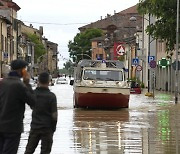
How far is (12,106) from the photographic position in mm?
9859

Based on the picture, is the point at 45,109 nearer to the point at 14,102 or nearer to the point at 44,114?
the point at 44,114

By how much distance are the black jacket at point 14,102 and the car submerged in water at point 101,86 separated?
1935cm

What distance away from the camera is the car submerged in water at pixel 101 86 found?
29.3 metres

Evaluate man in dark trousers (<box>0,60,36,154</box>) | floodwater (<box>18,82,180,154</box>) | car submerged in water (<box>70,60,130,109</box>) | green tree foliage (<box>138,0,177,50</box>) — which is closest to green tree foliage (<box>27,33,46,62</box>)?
green tree foliage (<box>138,0,177,50</box>)

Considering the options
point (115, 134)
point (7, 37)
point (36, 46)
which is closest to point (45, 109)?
point (115, 134)

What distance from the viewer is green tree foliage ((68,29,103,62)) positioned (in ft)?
532

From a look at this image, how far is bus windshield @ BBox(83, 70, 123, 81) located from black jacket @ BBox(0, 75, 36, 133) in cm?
2030

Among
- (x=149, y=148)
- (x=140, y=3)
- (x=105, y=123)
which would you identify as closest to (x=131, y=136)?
(x=149, y=148)

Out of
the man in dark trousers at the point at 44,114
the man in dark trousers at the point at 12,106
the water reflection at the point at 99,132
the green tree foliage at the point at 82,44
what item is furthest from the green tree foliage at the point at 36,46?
the man in dark trousers at the point at 12,106

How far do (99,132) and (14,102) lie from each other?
9.21 meters

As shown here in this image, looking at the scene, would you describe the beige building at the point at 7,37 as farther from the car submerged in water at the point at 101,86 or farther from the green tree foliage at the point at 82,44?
the green tree foliage at the point at 82,44

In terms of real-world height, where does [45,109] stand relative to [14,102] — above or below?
below

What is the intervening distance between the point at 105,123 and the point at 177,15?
40.7 feet

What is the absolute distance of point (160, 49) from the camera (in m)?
76.6
